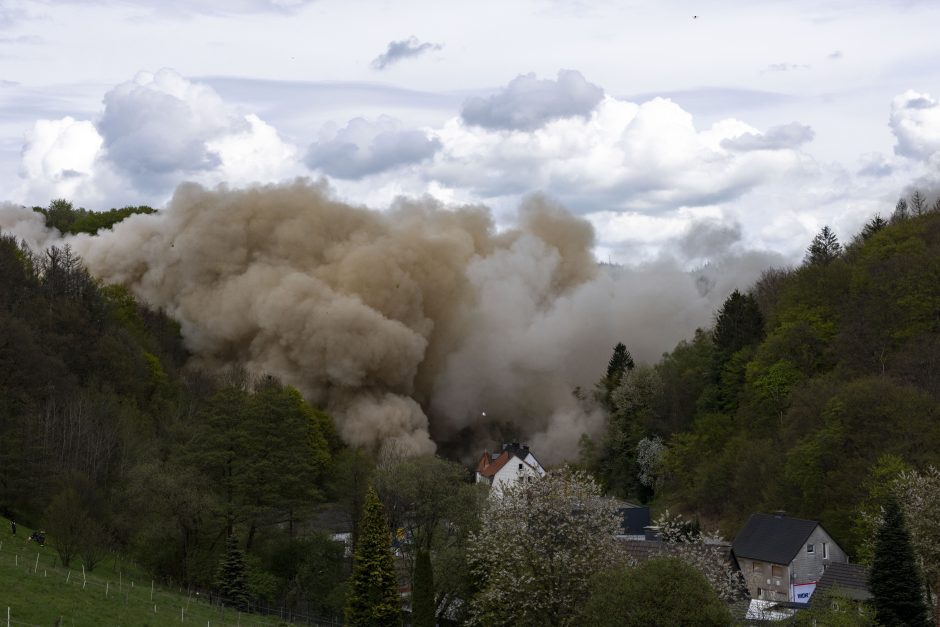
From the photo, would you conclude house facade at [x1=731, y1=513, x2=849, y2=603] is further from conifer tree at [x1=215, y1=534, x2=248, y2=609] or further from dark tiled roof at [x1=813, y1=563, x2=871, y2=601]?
conifer tree at [x1=215, y1=534, x2=248, y2=609]

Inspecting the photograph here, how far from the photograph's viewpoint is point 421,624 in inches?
1291

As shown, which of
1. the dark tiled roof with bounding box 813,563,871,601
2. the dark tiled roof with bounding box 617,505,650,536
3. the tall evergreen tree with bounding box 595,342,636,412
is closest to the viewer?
the dark tiled roof with bounding box 813,563,871,601

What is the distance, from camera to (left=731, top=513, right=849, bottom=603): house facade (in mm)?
37094

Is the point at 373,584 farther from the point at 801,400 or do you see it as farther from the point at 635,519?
the point at 801,400

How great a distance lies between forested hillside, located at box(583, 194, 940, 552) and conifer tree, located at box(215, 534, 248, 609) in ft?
65.0

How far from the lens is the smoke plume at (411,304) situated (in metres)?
68.1

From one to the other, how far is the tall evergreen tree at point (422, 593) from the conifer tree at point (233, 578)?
581 cm

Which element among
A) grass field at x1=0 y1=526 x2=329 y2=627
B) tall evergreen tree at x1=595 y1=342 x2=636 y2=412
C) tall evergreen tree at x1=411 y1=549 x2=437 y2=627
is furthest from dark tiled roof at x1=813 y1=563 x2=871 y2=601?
tall evergreen tree at x1=595 y1=342 x2=636 y2=412

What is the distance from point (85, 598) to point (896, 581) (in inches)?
758

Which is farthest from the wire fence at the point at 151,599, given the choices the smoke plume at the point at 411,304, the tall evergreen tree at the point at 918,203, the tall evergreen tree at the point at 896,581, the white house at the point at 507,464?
the tall evergreen tree at the point at 918,203

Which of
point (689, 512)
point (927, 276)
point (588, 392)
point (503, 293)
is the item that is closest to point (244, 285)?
point (503, 293)

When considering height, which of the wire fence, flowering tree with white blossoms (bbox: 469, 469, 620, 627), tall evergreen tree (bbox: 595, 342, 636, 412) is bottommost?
the wire fence

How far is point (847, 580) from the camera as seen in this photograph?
32.9 m

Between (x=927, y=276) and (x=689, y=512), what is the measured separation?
14.6m
